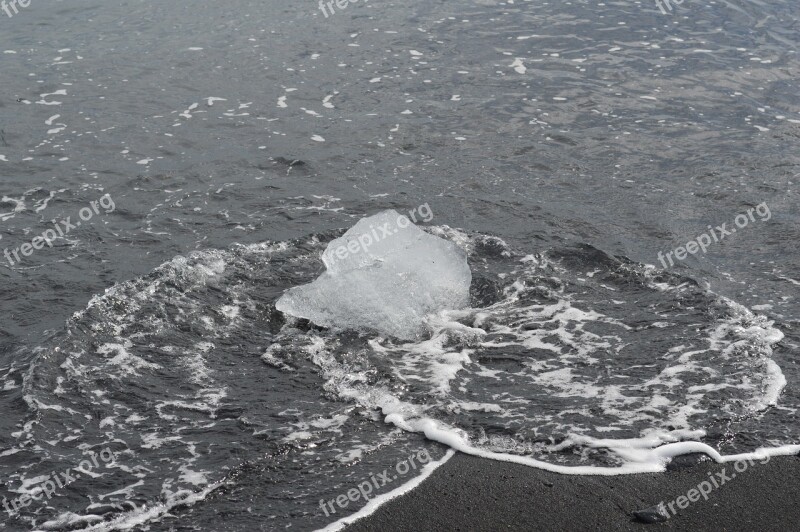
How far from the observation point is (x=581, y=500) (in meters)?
5.02

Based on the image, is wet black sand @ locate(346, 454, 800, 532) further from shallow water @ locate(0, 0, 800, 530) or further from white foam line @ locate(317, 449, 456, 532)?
shallow water @ locate(0, 0, 800, 530)

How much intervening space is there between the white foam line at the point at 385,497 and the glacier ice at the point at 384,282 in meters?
1.79

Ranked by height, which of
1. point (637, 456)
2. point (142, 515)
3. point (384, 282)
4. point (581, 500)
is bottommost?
point (637, 456)

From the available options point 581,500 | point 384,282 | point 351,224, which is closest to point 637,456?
point 581,500

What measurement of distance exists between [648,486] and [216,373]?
342cm

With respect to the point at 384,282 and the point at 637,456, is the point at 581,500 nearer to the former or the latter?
the point at 637,456

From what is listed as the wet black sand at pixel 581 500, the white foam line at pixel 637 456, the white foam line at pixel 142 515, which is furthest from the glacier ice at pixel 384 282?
the white foam line at pixel 142 515

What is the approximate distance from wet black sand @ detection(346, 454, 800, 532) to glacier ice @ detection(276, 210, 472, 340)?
2.06m

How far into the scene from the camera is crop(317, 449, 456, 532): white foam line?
4.83 metres

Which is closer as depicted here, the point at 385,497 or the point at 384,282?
the point at 385,497

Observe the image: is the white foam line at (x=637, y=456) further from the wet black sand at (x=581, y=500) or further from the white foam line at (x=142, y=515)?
the white foam line at (x=142, y=515)

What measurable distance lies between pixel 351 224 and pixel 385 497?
4.65m

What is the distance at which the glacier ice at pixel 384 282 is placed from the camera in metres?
7.20

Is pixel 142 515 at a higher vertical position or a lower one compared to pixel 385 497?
higher
